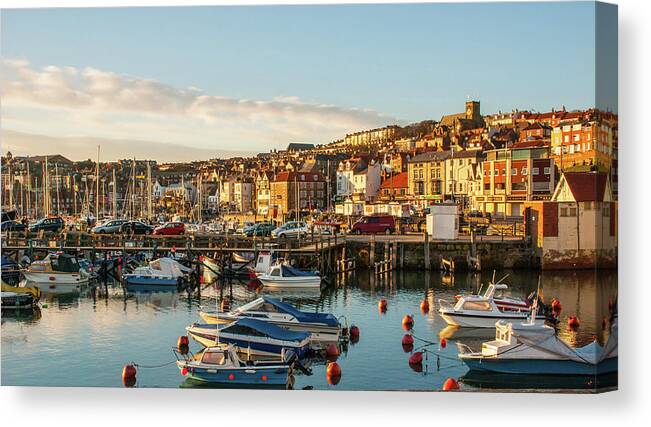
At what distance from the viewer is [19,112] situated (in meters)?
16.7

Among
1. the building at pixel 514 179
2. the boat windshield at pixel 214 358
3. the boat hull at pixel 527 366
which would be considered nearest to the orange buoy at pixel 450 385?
the boat hull at pixel 527 366

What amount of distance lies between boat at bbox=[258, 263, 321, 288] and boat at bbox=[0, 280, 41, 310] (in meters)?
7.96

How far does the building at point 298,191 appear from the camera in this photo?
7175 cm

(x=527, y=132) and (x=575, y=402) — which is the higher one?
(x=527, y=132)

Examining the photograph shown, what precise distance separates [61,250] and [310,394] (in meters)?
20.4

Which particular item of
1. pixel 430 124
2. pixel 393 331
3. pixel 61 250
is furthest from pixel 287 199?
pixel 393 331

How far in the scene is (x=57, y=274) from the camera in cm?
2867

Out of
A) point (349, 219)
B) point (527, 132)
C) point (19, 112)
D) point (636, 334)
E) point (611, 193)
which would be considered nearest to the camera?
point (636, 334)

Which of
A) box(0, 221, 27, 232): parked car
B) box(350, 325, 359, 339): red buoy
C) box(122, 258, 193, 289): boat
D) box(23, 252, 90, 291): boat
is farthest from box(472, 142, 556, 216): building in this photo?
box(350, 325, 359, 339): red buoy

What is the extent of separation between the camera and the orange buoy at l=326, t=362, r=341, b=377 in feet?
52.5

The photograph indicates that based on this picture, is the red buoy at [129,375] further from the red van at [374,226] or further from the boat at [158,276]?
the red van at [374,226]

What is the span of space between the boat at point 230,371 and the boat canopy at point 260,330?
180cm

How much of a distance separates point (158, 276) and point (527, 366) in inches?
644

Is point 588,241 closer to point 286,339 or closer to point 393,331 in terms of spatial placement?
point 393,331
